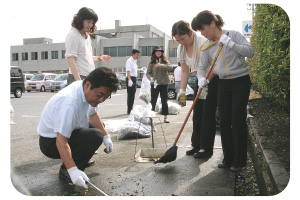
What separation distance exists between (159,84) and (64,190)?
4438 millimetres

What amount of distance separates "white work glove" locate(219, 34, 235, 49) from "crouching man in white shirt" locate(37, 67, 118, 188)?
49.4 inches

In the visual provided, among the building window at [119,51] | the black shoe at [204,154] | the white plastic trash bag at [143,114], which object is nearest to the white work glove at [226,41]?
the black shoe at [204,154]

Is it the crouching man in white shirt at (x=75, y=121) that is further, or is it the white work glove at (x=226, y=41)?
the white work glove at (x=226, y=41)

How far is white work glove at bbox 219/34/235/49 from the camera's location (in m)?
2.90

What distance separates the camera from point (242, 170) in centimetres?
337

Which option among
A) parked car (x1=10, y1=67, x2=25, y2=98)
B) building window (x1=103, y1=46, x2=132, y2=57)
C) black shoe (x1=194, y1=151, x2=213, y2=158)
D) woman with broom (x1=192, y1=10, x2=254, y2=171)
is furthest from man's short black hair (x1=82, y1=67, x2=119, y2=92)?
building window (x1=103, y1=46, x2=132, y2=57)

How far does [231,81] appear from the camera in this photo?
3105 mm

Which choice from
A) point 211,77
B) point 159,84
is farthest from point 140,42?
point 211,77

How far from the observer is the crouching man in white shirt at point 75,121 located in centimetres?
239

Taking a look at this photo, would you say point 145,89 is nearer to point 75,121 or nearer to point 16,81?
point 75,121

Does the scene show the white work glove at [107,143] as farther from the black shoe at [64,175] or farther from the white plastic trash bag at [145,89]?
the white plastic trash bag at [145,89]

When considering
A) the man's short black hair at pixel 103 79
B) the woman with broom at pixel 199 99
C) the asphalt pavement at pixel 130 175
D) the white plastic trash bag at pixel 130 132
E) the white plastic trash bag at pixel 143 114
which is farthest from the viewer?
the white plastic trash bag at pixel 143 114

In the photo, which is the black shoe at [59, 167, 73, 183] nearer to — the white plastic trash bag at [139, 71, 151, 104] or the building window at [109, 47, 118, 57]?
the white plastic trash bag at [139, 71, 151, 104]

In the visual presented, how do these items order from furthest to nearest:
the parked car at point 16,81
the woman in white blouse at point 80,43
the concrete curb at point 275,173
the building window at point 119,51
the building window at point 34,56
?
the building window at point 34,56
the building window at point 119,51
the parked car at point 16,81
the woman in white blouse at point 80,43
the concrete curb at point 275,173
